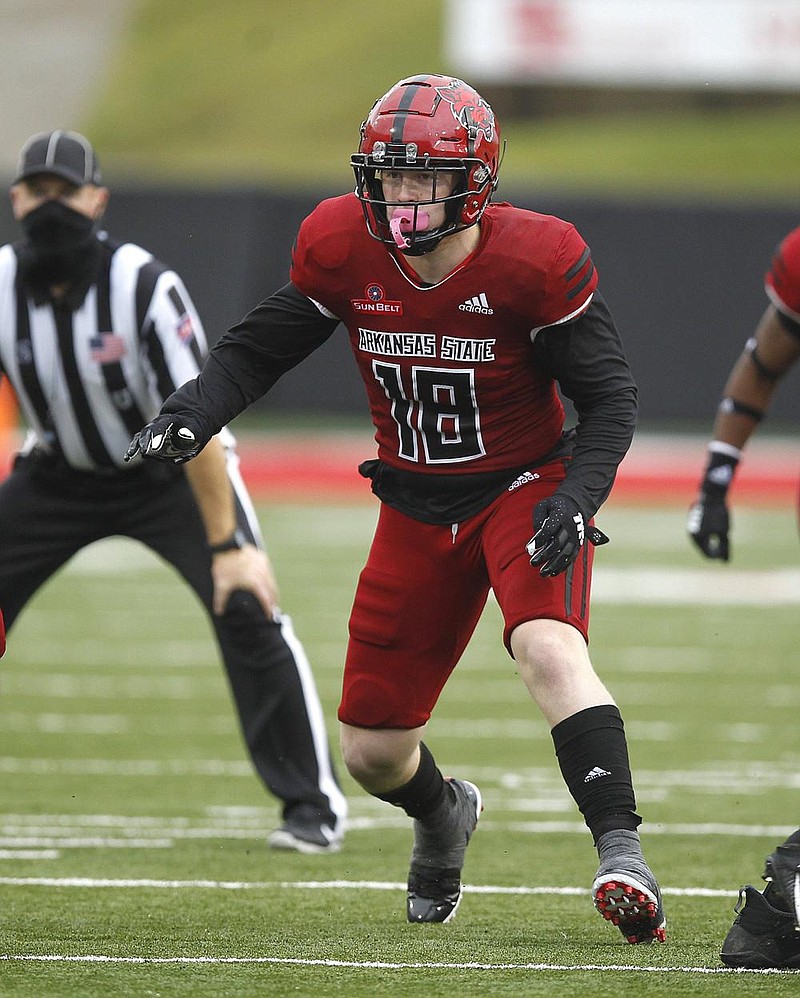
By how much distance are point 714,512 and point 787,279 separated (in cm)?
64

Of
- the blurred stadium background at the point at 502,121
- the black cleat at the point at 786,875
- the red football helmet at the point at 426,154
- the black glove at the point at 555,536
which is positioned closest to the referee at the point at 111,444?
the red football helmet at the point at 426,154

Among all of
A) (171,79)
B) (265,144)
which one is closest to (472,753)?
(265,144)

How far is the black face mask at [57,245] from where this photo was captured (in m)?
5.17

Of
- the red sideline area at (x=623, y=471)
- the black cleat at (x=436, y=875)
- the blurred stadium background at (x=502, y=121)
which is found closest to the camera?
the black cleat at (x=436, y=875)

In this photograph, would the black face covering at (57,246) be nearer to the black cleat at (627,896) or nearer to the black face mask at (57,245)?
the black face mask at (57,245)

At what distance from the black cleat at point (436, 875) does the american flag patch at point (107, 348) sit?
1640mm

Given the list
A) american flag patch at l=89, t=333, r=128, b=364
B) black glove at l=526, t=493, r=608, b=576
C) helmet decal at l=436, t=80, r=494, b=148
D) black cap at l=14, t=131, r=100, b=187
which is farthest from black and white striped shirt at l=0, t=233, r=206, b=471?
black glove at l=526, t=493, r=608, b=576

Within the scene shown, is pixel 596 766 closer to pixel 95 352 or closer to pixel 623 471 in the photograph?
pixel 95 352

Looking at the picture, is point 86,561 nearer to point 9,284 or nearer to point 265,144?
point 9,284

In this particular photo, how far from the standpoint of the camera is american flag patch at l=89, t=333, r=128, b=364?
5.17 m

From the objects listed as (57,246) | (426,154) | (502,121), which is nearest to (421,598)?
(426,154)

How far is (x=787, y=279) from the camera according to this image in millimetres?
4922

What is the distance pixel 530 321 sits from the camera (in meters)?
3.76

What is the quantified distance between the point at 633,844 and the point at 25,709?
4.21m
